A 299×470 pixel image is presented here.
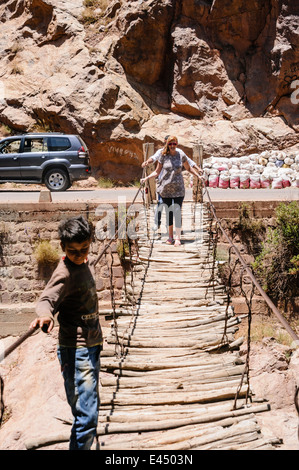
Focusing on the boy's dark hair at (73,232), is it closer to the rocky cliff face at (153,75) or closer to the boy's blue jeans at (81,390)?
the boy's blue jeans at (81,390)

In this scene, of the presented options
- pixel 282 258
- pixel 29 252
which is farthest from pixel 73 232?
pixel 282 258

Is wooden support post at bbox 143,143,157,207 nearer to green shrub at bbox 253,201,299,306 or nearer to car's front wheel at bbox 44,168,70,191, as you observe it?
car's front wheel at bbox 44,168,70,191

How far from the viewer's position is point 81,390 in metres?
3.31

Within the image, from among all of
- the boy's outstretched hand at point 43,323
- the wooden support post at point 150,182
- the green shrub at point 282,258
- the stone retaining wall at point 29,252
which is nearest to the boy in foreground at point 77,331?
the boy's outstretched hand at point 43,323

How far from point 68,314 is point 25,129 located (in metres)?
18.4

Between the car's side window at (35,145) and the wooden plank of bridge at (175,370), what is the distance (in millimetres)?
6974

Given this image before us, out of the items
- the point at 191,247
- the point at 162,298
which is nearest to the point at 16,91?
the point at 191,247

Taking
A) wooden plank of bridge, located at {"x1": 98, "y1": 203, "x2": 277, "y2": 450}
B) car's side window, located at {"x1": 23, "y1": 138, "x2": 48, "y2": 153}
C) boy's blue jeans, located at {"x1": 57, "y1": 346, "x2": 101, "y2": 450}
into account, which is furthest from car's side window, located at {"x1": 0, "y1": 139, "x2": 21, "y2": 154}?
boy's blue jeans, located at {"x1": 57, "y1": 346, "x2": 101, "y2": 450}

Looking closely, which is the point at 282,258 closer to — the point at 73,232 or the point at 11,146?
the point at 73,232

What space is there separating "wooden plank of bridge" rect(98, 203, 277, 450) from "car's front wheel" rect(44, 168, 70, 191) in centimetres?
617

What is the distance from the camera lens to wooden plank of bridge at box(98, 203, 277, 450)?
3975 millimetres

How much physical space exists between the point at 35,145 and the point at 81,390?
1141cm

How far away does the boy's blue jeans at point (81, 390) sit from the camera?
3305 mm
